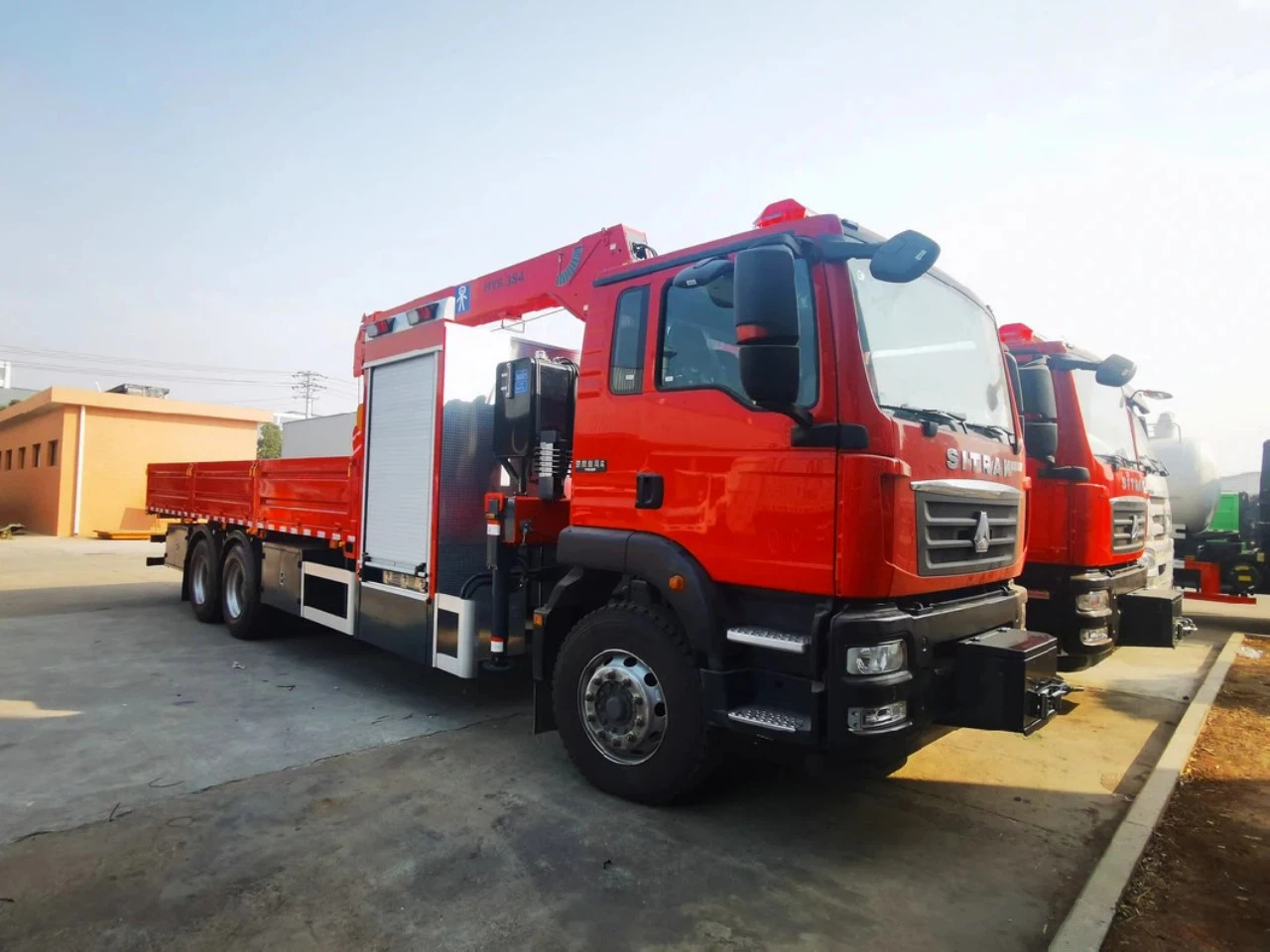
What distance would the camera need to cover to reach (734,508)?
3.47m

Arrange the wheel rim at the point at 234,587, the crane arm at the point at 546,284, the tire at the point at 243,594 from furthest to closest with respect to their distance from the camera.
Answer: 1. the wheel rim at the point at 234,587
2. the tire at the point at 243,594
3. the crane arm at the point at 546,284

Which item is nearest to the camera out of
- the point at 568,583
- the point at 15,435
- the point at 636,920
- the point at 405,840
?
the point at 636,920

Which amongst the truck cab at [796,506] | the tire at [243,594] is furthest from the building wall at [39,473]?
the truck cab at [796,506]

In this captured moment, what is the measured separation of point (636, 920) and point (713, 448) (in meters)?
1.93

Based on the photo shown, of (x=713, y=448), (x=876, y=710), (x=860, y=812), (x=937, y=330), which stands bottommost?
(x=860, y=812)

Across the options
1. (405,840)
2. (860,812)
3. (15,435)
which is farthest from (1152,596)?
(15,435)

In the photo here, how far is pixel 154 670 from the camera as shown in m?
6.34

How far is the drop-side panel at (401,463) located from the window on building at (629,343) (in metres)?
1.54

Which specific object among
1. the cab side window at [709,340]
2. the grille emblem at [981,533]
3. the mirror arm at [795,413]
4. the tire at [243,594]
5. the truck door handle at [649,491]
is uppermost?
the cab side window at [709,340]

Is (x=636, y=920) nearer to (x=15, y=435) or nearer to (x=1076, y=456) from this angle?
(x=1076, y=456)

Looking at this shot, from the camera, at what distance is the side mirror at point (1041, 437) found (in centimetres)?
544

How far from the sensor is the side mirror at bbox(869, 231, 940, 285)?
3.11 metres

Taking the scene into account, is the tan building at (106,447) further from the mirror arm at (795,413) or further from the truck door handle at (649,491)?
the mirror arm at (795,413)

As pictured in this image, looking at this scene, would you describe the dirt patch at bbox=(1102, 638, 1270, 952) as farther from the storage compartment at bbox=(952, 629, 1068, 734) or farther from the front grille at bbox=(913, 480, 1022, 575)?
the front grille at bbox=(913, 480, 1022, 575)
